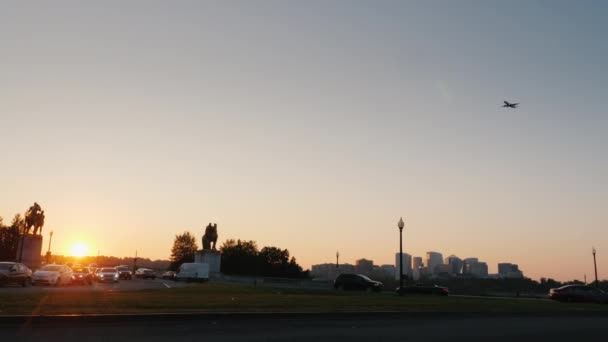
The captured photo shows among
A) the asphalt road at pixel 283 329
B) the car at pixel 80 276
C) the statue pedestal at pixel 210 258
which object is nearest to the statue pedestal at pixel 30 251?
the car at pixel 80 276

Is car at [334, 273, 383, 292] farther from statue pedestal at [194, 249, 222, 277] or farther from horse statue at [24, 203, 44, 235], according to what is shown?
horse statue at [24, 203, 44, 235]

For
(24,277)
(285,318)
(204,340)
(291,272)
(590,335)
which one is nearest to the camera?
(204,340)

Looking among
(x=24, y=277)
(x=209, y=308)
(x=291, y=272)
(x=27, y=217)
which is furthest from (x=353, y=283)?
(x=291, y=272)

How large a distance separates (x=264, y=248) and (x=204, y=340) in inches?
3642

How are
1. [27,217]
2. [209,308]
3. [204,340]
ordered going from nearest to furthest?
[204,340] < [209,308] < [27,217]

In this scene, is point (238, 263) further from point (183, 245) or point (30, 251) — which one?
point (30, 251)

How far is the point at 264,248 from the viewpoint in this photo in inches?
4085

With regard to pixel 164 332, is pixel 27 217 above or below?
above

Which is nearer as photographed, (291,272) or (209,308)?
(209,308)

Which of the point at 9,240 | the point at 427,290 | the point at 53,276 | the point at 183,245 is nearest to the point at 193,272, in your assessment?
the point at 53,276

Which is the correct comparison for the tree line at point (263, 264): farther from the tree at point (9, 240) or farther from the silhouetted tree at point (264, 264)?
the tree at point (9, 240)

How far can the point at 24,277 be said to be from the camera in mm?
32312

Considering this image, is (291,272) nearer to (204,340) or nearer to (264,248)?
(264,248)

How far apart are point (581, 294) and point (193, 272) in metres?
34.7
